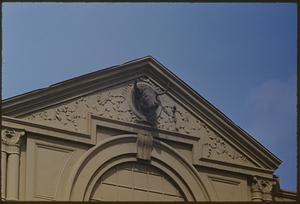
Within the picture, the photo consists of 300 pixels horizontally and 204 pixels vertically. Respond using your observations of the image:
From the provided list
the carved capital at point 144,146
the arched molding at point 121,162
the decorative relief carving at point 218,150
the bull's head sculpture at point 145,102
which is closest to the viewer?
the arched molding at point 121,162

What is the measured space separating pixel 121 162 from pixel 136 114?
99 centimetres

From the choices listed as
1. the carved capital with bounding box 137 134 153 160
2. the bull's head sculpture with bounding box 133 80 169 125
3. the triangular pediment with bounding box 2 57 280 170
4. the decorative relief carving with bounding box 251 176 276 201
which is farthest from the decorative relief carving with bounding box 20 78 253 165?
the decorative relief carving with bounding box 251 176 276 201

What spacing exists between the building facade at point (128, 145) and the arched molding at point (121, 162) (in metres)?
0.02

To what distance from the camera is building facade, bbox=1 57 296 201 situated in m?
17.0

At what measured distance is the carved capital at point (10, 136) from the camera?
16.8 metres

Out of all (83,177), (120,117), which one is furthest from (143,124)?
(83,177)

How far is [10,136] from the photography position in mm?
16859

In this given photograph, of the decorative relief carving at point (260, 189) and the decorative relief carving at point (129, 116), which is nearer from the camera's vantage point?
the decorative relief carving at point (129, 116)

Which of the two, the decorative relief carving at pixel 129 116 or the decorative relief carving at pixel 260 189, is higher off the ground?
the decorative relief carving at pixel 129 116

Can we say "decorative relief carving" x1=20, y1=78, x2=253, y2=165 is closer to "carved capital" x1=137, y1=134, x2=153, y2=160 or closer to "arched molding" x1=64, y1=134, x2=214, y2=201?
"carved capital" x1=137, y1=134, x2=153, y2=160

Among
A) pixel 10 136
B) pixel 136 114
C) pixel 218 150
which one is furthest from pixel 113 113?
pixel 218 150

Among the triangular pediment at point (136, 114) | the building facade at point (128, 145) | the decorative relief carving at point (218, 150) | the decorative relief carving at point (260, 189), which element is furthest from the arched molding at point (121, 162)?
the decorative relief carving at point (260, 189)

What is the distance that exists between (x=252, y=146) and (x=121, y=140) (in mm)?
3067

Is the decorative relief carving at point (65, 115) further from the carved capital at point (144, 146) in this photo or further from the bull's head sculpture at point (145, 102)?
the carved capital at point (144, 146)
